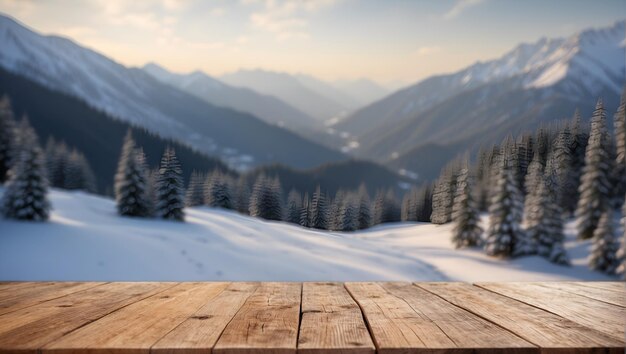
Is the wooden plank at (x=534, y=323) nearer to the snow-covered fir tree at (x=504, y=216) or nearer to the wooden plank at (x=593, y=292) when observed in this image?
the wooden plank at (x=593, y=292)

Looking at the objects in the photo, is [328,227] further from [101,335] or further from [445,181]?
[101,335]

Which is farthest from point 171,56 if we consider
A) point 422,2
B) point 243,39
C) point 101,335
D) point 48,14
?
point 101,335

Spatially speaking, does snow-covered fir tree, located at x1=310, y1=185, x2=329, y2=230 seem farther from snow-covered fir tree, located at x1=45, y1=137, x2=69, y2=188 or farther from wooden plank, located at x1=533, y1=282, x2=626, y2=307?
snow-covered fir tree, located at x1=45, y1=137, x2=69, y2=188

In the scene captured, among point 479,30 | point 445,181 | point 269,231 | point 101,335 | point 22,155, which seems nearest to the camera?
point 101,335

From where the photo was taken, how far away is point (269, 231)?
2865 mm

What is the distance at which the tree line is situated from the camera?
2.30 meters

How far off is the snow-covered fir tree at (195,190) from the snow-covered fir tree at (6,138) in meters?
2.34

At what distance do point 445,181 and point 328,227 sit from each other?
0.81 metres

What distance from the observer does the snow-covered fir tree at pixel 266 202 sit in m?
2.64

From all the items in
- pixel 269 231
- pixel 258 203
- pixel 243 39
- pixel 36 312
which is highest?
pixel 243 39

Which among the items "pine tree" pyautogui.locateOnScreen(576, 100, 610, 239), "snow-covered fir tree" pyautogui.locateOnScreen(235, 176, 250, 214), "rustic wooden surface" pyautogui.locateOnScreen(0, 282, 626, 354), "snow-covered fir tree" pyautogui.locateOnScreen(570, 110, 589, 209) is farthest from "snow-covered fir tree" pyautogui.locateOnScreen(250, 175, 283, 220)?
"pine tree" pyautogui.locateOnScreen(576, 100, 610, 239)

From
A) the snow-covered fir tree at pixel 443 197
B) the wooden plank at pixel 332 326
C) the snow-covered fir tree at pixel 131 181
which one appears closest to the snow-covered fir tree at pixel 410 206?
the snow-covered fir tree at pixel 443 197

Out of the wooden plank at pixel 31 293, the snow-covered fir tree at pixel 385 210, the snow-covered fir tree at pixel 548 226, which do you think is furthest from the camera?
the snow-covered fir tree at pixel 385 210

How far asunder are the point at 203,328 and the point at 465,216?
2.15 m
